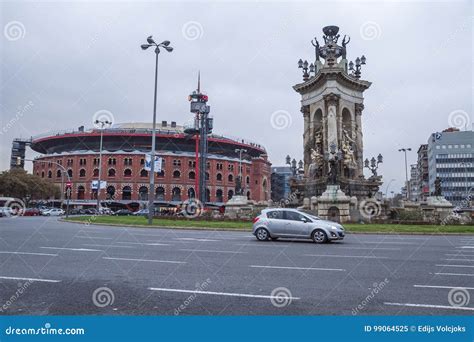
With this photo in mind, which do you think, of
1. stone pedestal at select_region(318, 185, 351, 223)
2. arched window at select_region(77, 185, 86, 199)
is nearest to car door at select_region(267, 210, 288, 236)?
stone pedestal at select_region(318, 185, 351, 223)

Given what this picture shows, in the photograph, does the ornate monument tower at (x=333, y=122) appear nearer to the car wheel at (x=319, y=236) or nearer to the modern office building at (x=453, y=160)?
the car wheel at (x=319, y=236)

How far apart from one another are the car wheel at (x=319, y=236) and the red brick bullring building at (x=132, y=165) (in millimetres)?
→ 63398

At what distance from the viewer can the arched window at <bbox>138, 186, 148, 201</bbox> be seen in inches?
3072

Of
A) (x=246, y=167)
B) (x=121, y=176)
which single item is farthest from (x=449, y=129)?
(x=121, y=176)

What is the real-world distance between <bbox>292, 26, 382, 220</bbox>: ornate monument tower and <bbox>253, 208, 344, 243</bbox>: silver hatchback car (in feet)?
51.6

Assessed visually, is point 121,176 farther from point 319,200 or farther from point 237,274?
point 237,274

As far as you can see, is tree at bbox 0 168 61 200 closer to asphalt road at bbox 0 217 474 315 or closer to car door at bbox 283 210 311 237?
asphalt road at bbox 0 217 474 315

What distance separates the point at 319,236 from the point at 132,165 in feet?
223

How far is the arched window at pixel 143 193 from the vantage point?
3072 inches

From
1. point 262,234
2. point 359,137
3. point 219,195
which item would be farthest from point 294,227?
point 219,195

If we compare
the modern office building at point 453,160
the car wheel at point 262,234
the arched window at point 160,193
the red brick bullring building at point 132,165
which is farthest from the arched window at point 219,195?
the car wheel at point 262,234

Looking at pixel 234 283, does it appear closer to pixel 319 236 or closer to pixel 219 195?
pixel 319 236

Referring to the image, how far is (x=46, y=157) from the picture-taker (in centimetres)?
8506

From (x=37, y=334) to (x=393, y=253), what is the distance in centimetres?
1045
